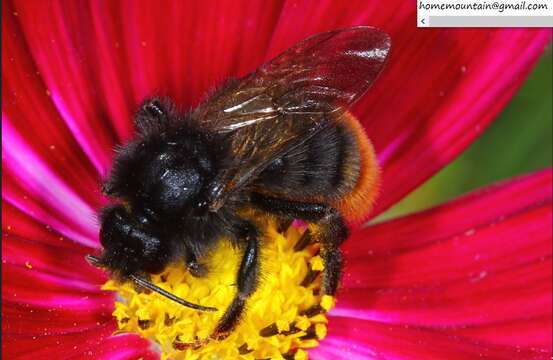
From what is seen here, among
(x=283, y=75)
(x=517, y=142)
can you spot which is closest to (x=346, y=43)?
(x=283, y=75)

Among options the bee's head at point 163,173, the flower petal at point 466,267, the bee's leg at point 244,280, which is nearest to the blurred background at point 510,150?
the flower petal at point 466,267

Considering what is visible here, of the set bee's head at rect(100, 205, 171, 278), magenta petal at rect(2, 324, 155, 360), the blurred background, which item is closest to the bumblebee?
bee's head at rect(100, 205, 171, 278)

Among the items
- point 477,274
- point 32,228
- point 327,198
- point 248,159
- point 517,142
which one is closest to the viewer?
point 248,159

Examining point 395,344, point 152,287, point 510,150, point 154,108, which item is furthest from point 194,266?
point 510,150

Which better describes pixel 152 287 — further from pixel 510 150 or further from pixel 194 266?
pixel 510 150

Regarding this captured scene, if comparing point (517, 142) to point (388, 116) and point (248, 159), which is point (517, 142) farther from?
point (248, 159)


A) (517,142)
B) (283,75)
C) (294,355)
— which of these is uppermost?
(517,142)

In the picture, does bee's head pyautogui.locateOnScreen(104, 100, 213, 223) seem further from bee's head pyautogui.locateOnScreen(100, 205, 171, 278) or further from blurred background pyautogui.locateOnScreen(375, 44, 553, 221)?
blurred background pyautogui.locateOnScreen(375, 44, 553, 221)

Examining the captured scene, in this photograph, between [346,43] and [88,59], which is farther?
[88,59]
